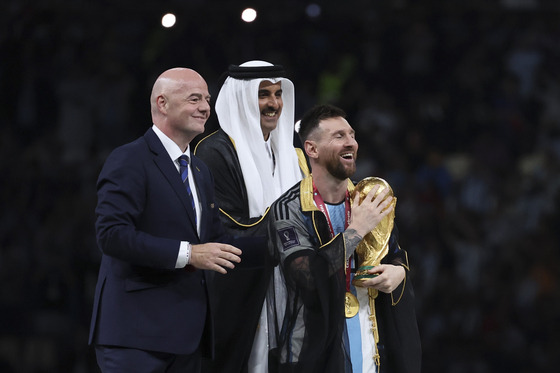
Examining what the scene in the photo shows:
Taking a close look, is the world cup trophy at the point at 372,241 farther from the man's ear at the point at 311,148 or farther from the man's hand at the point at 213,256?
the man's hand at the point at 213,256

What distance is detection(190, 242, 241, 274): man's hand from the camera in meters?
2.76

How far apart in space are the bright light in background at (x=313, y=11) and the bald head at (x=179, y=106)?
4240 mm

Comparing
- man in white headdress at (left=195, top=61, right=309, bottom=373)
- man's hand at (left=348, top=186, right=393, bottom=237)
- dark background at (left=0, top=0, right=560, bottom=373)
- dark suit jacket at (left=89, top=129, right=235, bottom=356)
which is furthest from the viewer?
dark background at (left=0, top=0, right=560, bottom=373)

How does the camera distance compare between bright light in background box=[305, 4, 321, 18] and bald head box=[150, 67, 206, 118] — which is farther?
bright light in background box=[305, 4, 321, 18]

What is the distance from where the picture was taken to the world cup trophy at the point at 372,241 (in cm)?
298

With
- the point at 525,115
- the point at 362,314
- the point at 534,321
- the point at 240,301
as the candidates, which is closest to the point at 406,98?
the point at 525,115

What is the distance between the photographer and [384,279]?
2936mm

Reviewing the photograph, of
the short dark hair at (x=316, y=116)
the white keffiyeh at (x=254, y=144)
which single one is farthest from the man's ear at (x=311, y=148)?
the white keffiyeh at (x=254, y=144)

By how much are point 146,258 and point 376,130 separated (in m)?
4.50

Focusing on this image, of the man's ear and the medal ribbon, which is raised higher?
the man's ear

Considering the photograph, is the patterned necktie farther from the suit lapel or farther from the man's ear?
the man's ear

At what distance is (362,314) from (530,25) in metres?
5.14

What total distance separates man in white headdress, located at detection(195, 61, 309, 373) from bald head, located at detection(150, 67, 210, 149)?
59 cm

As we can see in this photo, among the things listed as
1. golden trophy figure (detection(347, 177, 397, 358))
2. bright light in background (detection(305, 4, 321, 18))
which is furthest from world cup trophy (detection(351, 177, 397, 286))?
bright light in background (detection(305, 4, 321, 18))
